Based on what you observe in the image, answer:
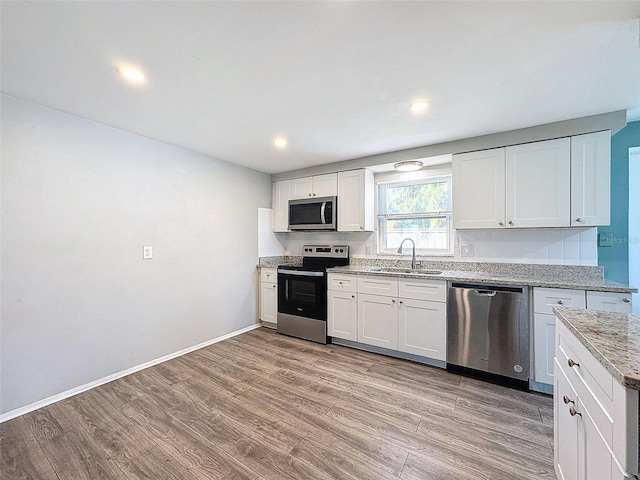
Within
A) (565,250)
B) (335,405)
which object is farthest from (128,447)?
(565,250)

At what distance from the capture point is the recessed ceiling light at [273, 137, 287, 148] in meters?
2.81

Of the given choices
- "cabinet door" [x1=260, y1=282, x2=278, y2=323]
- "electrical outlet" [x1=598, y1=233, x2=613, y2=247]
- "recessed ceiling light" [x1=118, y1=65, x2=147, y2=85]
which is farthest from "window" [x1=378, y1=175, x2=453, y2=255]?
"recessed ceiling light" [x1=118, y1=65, x2=147, y2=85]

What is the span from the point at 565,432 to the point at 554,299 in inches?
51.6

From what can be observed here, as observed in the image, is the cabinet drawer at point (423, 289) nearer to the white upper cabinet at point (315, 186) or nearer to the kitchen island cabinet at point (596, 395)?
the kitchen island cabinet at point (596, 395)

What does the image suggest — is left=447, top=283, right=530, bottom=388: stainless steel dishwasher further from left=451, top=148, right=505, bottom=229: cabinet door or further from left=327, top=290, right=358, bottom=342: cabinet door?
left=327, top=290, right=358, bottom=342: cabinet door

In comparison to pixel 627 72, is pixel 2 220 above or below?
below

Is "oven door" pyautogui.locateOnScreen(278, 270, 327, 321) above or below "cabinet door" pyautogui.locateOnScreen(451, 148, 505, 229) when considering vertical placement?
below

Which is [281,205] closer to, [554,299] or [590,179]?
[554,299]

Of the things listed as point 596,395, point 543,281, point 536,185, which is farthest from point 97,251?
point 536,185

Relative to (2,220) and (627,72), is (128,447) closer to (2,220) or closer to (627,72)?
(2,220)

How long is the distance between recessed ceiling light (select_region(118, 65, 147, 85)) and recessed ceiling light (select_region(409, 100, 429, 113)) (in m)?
1.91

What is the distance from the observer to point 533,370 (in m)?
2.27

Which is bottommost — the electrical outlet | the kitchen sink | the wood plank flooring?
the wood plank flooring

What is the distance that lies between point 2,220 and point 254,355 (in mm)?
2376
